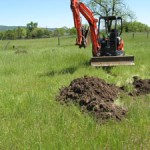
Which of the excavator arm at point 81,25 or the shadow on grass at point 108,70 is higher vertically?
the excavator arm at point 81,25

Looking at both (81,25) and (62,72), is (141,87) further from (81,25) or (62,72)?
(81,25)

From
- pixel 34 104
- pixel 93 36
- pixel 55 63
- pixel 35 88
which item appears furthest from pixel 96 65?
pixel 34 104

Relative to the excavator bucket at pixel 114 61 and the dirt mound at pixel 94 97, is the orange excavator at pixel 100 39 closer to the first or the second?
the excavator bucket at pixel 114 61

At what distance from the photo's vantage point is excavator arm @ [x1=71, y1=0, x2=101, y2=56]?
13898 millimetres

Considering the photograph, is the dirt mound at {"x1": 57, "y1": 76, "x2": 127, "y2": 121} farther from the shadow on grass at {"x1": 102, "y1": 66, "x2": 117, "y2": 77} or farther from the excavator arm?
the excavator arm

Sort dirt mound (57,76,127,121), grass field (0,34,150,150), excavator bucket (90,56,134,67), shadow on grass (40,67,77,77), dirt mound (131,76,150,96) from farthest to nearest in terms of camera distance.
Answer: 1. excavator bucket (90,56,134,67)
2. shadow on grass (40,67,77,77)
3. dirt mound (131,76,150,96)
4. dirt mound (57,76,127,121)
5. grass field (0,34,150,150)

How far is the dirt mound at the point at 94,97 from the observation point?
22.7 ft

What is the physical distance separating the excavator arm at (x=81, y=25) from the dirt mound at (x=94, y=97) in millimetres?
4988

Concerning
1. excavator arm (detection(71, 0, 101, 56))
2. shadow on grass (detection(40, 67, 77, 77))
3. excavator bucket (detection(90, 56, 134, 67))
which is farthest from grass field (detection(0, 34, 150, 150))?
excavator arm (detection(71, 0, 101, 56))

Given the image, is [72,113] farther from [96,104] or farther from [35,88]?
[35,88]

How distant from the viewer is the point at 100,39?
15453 millimetres

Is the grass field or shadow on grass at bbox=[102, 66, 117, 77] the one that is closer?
the grass field

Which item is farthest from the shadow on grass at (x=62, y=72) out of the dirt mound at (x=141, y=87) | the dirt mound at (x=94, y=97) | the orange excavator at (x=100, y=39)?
the dirt mound at (x=94, y=97)

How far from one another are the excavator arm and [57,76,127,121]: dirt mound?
4988 mm
